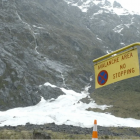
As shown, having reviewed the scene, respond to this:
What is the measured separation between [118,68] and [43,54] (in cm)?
6639

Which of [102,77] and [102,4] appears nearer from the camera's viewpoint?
[102,77]

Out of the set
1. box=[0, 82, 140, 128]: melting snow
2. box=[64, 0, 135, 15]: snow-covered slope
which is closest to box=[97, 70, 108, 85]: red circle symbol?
box=[0, 82, 140, 128]: melting snow

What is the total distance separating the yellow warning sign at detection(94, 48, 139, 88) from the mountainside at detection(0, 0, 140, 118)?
41.4 meters

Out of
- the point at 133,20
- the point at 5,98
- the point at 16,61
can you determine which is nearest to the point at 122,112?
the point at 5,98

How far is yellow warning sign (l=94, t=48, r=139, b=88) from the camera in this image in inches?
229

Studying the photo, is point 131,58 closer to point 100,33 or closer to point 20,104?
point 20,104

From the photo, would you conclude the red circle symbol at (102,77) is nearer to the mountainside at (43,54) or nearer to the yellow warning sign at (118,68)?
the yellow warning sign at (118,68)

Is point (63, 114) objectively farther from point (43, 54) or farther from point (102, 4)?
point (102, 4)

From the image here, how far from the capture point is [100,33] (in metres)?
122

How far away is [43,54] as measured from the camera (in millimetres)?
71438

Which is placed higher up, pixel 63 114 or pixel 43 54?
pixel 43 54

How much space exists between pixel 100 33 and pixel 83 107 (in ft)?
278

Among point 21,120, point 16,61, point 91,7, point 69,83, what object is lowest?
point 21,120

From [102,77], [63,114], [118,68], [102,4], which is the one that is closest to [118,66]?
[118,68]
